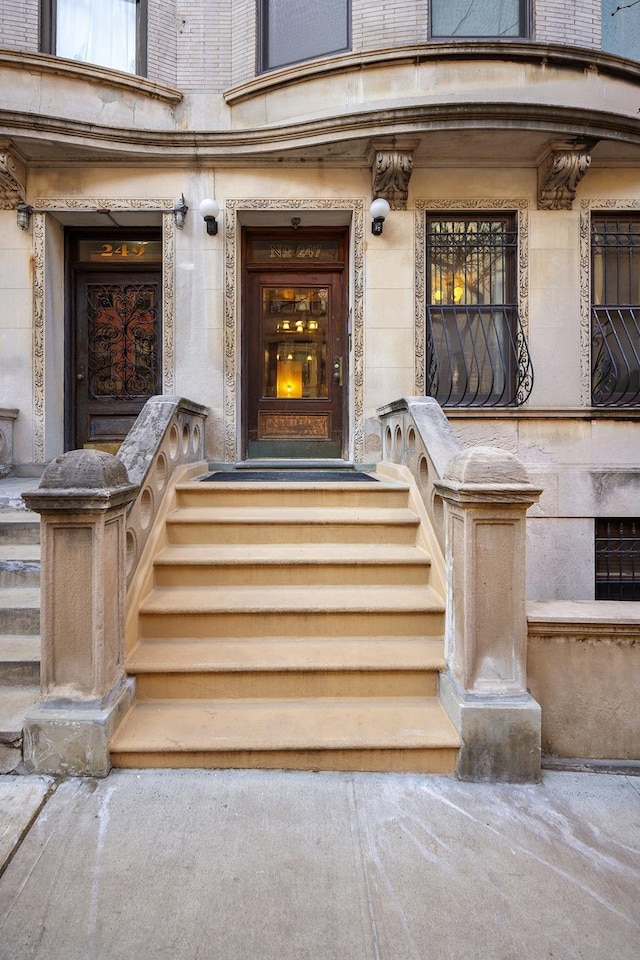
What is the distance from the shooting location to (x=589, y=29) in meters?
5.91

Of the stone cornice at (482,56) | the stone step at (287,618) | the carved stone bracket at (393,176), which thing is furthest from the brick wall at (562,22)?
the stone step at (287,618)

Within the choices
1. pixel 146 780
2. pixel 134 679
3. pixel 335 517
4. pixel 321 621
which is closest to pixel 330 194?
pixel 335 517

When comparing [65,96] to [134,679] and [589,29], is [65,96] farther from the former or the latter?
[134,679]

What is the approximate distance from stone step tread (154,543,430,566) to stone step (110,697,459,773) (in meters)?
1.06

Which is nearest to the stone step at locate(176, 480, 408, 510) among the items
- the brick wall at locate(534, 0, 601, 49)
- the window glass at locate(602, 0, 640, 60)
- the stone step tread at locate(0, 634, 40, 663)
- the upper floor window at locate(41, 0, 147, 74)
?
the stone step tread at locate(0, 634, 40, 663)

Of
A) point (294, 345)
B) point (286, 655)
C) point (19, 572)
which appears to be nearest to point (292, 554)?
point (286, 655)

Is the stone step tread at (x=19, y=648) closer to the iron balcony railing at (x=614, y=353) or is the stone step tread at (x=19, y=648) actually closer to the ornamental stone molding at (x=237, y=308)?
the ornamental stone molding at (x=237, y=308)

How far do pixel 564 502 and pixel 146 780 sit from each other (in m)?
4.93

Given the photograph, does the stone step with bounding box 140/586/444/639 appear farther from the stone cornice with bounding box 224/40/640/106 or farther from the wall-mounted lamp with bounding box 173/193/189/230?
the stone cornice with bounding box 224/40/640/106

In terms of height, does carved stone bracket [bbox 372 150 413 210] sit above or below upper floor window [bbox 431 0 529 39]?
below

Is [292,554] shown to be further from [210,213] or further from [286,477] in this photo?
[210,213]

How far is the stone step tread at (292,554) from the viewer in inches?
144

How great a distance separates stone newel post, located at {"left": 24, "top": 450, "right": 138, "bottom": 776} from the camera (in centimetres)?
257

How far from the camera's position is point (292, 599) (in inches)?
137
